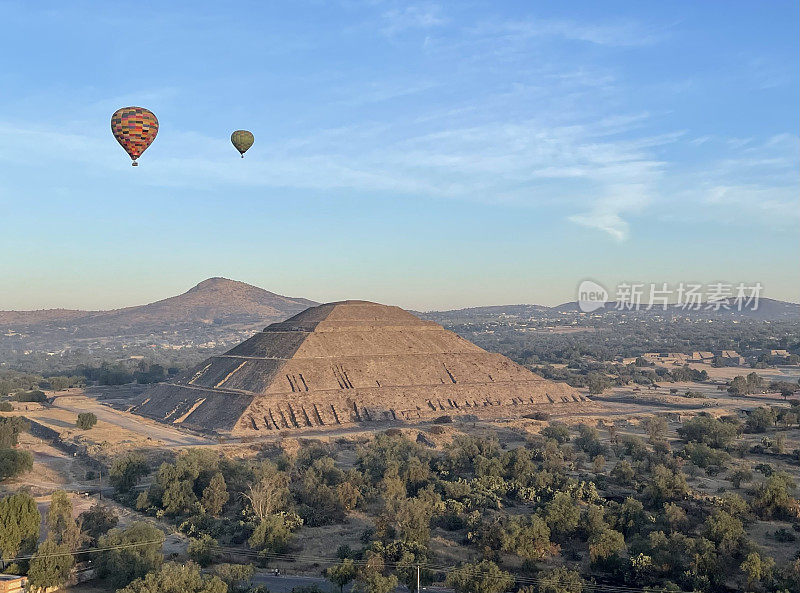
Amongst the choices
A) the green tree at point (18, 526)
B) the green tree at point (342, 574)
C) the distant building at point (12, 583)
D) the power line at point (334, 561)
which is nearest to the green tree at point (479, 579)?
the power line at point (334, 561)

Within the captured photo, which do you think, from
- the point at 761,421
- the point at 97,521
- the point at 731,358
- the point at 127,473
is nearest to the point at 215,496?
the point at 97,521

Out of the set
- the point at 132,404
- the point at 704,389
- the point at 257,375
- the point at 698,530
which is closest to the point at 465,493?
the point at 698,530

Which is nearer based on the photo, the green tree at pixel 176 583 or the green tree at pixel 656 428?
the green tree at pixel 176 583

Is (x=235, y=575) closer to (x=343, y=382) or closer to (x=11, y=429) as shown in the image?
(x=11, y=429)

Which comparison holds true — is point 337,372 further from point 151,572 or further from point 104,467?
point 151,572

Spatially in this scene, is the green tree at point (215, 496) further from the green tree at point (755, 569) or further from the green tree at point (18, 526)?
the green tree at point (755, 569)

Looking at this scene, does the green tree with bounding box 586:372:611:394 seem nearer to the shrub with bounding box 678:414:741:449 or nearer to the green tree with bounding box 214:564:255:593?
the shrub with bounding box 678:414:741:449
